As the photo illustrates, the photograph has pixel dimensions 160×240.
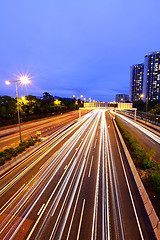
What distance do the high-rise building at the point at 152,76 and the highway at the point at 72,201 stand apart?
153 metres

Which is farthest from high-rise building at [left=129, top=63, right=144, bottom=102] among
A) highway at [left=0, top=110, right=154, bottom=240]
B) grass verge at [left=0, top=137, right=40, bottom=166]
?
highway at [left=0, top=110, right=154, bottom=240]

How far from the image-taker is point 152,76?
14525cm

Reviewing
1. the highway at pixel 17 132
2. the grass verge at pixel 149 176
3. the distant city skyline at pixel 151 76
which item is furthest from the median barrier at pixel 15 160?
the distant city skyline at pixel 151 76

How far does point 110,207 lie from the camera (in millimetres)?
Answer: 9062

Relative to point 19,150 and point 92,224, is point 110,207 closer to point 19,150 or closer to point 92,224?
point 92,224

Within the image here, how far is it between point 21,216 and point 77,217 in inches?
156

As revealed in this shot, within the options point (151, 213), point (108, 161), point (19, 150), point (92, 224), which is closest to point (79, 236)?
point (92, 224)

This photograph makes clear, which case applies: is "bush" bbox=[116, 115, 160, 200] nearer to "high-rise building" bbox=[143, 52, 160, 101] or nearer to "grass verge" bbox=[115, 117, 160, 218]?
"grass verge" bbox=[115, 117, 160, 218]

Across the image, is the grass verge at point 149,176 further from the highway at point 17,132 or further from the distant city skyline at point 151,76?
the distant city skyline at point 151,76

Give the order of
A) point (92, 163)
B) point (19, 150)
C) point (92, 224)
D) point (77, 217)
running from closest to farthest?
point (92, 224) → point (77, 217) → point (92, 163) → point (19, 150)

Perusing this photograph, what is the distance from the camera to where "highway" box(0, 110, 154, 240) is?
7391 millimetres

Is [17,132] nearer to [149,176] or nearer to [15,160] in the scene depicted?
[15,160]

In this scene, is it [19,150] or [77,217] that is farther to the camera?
[19,150]

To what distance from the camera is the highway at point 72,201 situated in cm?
739
